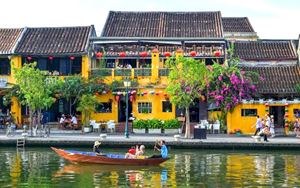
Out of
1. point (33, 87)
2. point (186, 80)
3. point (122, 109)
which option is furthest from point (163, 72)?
point (33, 87)

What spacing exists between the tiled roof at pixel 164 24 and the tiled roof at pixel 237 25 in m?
11.4

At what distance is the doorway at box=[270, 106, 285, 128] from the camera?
4594 cm

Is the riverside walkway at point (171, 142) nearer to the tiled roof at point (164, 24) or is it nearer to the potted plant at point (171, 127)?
the potted plant at point (171, 127)

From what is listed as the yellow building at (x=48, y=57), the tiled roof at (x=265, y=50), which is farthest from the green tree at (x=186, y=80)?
the tiled roof at (x=265, y=50)

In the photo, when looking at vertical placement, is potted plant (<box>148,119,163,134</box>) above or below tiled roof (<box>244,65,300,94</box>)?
below

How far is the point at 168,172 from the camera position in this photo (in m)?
29.5

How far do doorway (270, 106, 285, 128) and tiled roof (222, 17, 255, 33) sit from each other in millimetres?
18810

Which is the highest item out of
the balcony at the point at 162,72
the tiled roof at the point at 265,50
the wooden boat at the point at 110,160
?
the tiled roof at the point at 265,50

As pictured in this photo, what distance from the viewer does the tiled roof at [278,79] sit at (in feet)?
149

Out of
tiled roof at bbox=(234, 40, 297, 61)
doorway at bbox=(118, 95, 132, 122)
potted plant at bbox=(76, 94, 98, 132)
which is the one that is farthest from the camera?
tiled roof at bbox=(234, 40, 297, 61)

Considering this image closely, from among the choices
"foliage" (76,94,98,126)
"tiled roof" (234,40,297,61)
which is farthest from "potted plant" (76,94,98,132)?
"tiled roof" (234,40,297,61)

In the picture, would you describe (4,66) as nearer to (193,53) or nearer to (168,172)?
(193,53)

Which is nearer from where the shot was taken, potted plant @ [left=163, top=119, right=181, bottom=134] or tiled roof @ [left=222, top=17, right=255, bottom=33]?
potted plant @ [left=163, top=119, right=181, bottom=134]

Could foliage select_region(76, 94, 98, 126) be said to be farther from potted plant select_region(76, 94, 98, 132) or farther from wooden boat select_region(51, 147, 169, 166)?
wooden boat select_region(51, 147, 169, 166)
